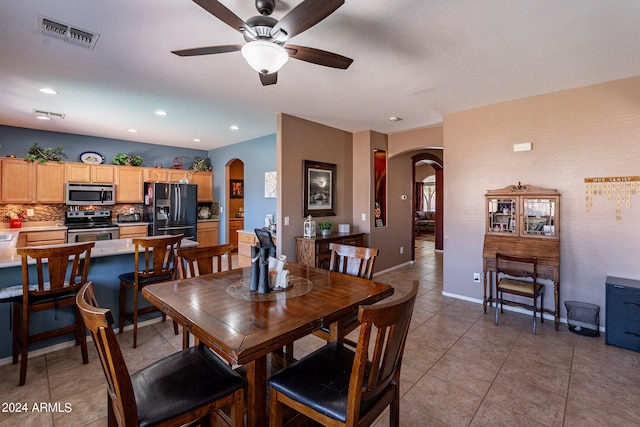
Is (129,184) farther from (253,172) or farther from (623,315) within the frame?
(623,315)

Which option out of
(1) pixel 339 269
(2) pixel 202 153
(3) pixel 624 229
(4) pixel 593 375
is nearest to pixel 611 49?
(3) pixel 624 229

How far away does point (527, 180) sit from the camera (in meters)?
3.68

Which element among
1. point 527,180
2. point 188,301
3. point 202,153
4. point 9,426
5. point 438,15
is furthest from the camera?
point 202,153

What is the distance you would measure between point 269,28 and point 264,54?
171 mm

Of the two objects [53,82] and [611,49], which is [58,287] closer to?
[53,82]

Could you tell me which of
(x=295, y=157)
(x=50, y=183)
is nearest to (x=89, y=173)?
(x=50, y=183)

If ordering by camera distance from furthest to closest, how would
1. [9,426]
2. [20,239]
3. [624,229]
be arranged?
[20,239] < [624,229] < [9,426]

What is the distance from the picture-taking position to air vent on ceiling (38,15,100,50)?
215 cm

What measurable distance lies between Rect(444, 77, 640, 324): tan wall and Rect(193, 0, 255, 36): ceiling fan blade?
3.50m

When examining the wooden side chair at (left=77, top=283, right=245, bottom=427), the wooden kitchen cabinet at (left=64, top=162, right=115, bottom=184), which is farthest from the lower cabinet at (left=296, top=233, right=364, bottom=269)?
the wooden kitchen cabinet at (left=64, top=162, right=115, bottom=184)

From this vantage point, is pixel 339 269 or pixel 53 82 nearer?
pixel 339 269

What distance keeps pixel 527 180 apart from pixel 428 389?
2.92m

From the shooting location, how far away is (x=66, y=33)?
2.25 meters

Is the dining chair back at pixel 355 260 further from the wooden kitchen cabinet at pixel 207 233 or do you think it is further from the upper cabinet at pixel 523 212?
the wooden kitchen cabinet at pixel 207 233
